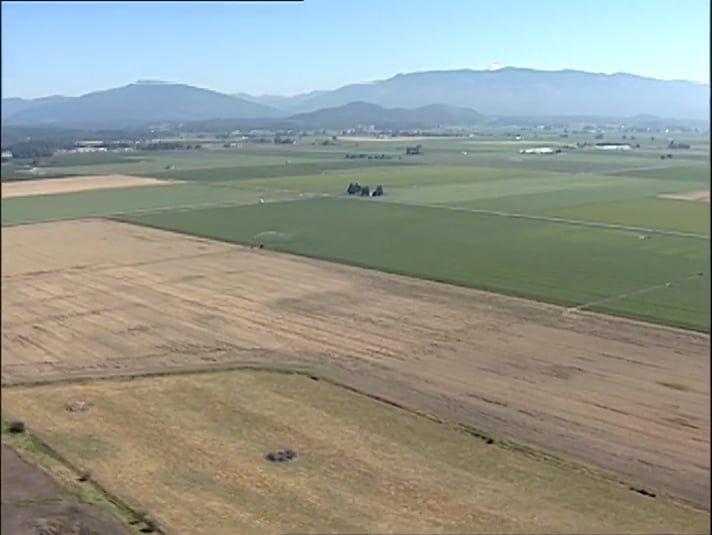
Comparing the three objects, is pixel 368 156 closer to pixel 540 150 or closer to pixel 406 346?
pixel 540 150

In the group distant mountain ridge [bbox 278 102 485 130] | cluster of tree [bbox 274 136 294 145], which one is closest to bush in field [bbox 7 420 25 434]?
distant mountain ridge [bbox 278 102 485 130]

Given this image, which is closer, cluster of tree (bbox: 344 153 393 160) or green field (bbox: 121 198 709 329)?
green field (bbox: 121 198 709 329)

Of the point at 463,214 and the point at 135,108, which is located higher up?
the point at 135,108

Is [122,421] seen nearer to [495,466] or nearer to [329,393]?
[329,393]

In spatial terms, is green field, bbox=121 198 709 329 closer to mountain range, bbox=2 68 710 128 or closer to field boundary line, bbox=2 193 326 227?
field boundary line, bbox=2 193 326 227

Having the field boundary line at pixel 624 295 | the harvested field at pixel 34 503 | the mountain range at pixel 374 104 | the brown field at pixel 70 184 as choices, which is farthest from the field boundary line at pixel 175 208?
the harvested field at pixel 34 503

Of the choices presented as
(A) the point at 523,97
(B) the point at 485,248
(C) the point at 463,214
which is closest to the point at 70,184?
(C) the point at 463,214

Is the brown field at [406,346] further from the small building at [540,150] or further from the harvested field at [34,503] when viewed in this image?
the small building at [540,150]
